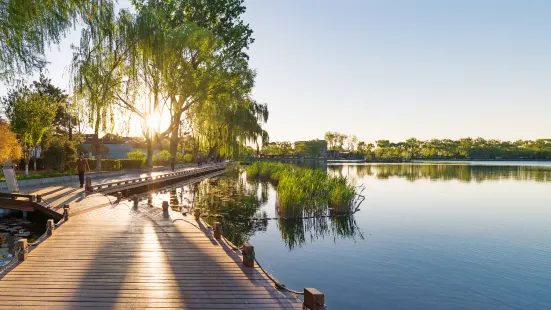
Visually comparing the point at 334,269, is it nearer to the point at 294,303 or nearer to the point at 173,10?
the point at 294,303

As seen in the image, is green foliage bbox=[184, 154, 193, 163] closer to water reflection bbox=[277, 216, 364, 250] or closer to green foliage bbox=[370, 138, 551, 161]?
water reflection bbox=[277, 216, 364, 250]

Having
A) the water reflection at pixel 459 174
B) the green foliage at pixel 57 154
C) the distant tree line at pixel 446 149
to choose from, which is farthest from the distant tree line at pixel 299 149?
the green foliage at pixel 57 154

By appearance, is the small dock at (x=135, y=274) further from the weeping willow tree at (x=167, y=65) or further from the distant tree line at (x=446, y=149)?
the distant tree line at (x=446, y=149)

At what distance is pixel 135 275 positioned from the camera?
6.46m

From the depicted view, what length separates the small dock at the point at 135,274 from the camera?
5.30 meters

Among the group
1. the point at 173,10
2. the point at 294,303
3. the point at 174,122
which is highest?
the point at 173,10

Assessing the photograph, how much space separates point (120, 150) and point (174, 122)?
A: 92.1 ft

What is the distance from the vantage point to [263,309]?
513 centimetres

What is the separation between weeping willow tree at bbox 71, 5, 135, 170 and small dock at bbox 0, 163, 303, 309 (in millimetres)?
13714

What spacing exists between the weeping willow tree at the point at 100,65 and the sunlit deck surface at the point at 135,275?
45.9ft

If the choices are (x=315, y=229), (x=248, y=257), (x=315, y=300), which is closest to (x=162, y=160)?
(x=315, y=229)

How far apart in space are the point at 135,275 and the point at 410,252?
878cm

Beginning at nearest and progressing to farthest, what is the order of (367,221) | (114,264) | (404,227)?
1. (114,264)
2. (404,227)
3. (367,221)

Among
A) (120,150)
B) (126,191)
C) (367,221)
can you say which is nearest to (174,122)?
(126,191)
